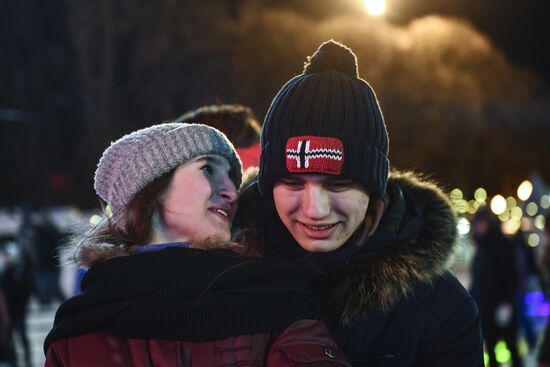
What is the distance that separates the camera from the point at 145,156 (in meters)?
2.65

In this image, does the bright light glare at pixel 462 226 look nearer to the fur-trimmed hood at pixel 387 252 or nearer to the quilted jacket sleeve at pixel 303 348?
the fur-trimmed hood at pixel 387 252

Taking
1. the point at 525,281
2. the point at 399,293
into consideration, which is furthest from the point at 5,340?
the point at 399,293

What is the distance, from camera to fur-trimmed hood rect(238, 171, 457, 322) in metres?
2.69

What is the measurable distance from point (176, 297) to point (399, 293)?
78 centimetres

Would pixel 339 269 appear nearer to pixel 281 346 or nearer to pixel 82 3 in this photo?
pixel 281 346

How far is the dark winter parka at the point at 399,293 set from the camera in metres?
2.63

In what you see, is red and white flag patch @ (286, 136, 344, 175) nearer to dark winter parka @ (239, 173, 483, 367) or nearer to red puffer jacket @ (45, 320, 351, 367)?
dark winter parka @ (239, 173, 483, 367)

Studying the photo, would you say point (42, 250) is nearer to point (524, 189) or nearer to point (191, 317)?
point (191, 317)

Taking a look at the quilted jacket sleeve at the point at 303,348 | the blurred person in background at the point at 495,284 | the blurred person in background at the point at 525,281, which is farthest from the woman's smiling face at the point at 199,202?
the blurred person in background at the point at 525,281

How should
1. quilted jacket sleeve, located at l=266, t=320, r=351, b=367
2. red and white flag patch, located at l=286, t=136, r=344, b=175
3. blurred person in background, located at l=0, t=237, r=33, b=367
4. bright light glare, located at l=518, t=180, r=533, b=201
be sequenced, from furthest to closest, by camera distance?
bright light glare, located at l=518, t=180, r=533, b=201 → blurred person in background, located at l=0, t=237, r=33, b=367 → red and white flag patch, located at l=286, t=136, r=344, b=175 → quilted jacket sleeve, located at l=266, t=320, r=351, b=367

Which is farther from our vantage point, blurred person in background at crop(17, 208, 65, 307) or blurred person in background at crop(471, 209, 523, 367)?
blurred person in background at crop(17, 208, 65, 307)

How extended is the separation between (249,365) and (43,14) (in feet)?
90.2

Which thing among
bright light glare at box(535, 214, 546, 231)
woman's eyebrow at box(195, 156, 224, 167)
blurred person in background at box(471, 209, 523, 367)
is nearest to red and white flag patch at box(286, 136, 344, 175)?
woman's eyebrow at box(195, 156, 224, 167)

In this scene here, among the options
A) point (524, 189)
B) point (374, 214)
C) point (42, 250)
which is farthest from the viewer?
point (524, 189)
